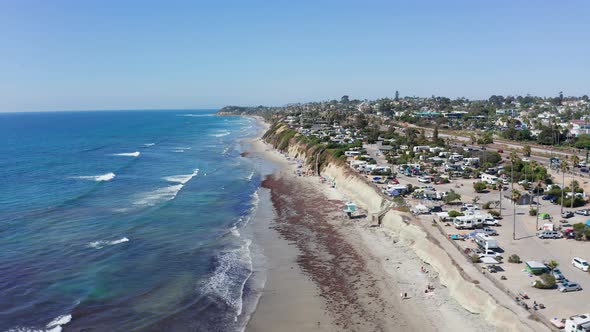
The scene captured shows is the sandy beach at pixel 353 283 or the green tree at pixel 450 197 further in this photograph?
the green tree at pixel 450 197

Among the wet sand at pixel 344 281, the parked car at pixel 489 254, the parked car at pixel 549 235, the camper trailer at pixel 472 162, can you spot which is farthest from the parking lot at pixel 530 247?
the camper trailer at pixel 472 162

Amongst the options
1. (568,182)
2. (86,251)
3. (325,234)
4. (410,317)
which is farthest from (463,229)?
(86,251)

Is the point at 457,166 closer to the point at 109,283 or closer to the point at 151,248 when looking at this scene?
the point at 151,248

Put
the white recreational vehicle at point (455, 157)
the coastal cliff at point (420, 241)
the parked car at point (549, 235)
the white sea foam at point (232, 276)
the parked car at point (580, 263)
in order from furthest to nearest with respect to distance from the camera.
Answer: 1. the white recreational vehicle at point (455, 157)
2. the parked car at point (549, 235)
3. the white sea foam at point (232, 276)
4. the parked car at point (580, 263)
5. the coastal cliff at point (420, 241)

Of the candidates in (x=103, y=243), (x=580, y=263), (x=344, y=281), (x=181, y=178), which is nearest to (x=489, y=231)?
(x=580, y=263)

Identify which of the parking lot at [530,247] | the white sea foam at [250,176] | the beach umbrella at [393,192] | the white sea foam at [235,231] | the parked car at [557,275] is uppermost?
the beach umbrella at [393,192]

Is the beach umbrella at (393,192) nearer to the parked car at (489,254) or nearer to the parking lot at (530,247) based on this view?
the parking lot at (530,247)

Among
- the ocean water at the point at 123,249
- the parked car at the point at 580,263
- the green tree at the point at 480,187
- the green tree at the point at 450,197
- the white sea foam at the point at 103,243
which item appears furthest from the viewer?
the green tree at the point at 480,187
